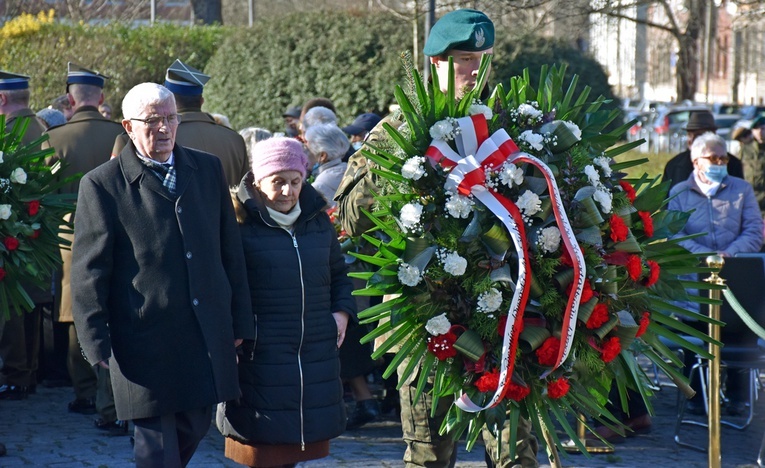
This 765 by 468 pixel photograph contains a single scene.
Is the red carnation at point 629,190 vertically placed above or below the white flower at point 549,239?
above

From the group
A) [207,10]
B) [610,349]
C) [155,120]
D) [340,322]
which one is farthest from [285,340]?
[207,10]

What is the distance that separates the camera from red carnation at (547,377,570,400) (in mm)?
3781

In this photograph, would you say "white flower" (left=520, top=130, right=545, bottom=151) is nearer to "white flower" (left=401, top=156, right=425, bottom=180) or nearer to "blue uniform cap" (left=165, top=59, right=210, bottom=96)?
"white flower" (left=401, top=156, right=425, bottom=180)

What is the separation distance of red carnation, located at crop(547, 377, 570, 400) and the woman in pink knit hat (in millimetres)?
1408

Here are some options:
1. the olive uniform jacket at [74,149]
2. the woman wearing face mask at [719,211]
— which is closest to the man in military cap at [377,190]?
the olive uniform jacket at [74,149]

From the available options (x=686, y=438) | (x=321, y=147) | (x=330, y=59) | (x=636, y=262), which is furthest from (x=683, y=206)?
(x=330, y=59)

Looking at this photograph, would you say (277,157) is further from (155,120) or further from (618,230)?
(618,230)

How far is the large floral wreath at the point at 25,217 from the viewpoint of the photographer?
6086 mm

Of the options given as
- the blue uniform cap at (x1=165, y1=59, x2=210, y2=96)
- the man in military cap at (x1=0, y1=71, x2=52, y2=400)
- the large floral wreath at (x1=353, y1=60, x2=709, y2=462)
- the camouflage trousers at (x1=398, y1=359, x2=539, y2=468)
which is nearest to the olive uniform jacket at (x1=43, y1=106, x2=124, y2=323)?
the man in military cap at (x1=0, y1=71, x2=52, y2=400)

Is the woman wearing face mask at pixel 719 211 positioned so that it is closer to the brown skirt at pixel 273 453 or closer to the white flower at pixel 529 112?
the brown skirt at pixel 273 453

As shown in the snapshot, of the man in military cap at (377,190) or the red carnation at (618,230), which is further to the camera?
the man in military cap at (377,190)

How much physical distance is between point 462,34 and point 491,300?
1.17 metres

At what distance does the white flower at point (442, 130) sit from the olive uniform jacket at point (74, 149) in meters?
3.71

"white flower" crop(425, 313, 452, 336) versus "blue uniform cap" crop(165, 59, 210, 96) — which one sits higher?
"blue uniform cap" crop(165, 59, 210, 96)
